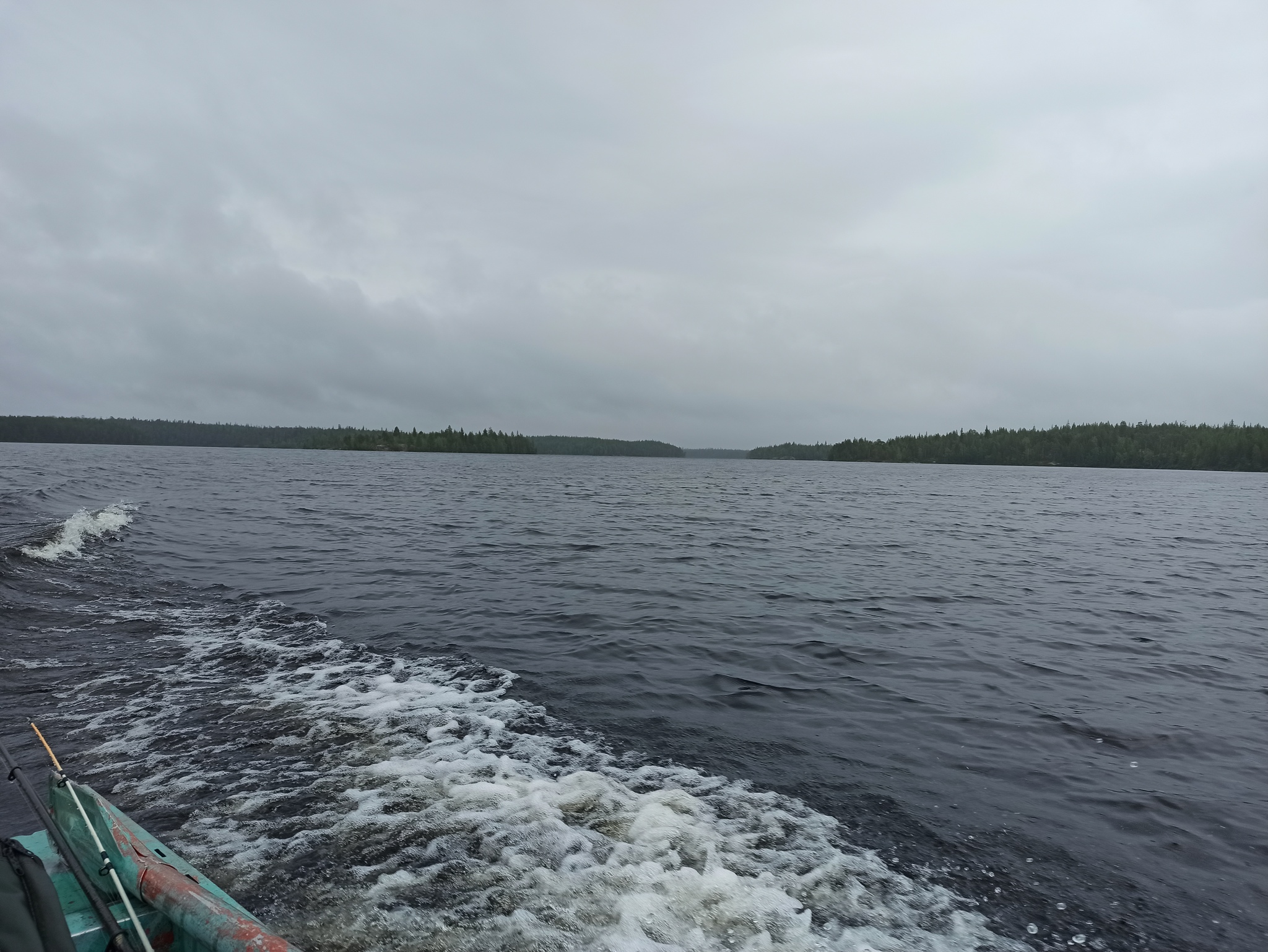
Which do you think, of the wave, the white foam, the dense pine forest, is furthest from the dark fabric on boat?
the dense pine forest

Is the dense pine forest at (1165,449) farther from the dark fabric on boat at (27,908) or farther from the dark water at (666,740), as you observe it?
the dark fabric on boat at (27,908)

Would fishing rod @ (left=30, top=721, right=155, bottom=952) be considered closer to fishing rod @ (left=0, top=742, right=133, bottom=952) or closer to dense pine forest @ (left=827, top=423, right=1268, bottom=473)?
fishing rod @ (left=0, top=742, right=133, bottom=952)

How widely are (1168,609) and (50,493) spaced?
5012 cm

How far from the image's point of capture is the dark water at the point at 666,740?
533 centimetres

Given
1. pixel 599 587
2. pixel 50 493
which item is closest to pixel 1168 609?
pixel 599 587

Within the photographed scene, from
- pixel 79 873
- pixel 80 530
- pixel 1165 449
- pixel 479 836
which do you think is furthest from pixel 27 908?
pixel 1165 449

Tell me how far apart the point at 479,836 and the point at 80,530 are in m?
24.9

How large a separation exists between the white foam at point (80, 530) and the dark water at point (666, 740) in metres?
0.37

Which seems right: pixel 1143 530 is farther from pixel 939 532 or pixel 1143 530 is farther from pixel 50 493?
pixel 50 493

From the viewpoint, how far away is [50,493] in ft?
120

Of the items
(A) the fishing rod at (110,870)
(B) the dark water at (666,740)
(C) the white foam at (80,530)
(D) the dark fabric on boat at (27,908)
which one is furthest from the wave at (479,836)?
(C) the white foam at (80,530)

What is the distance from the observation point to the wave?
4.95 metres

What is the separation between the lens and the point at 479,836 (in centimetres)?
611

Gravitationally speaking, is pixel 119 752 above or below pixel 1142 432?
below
